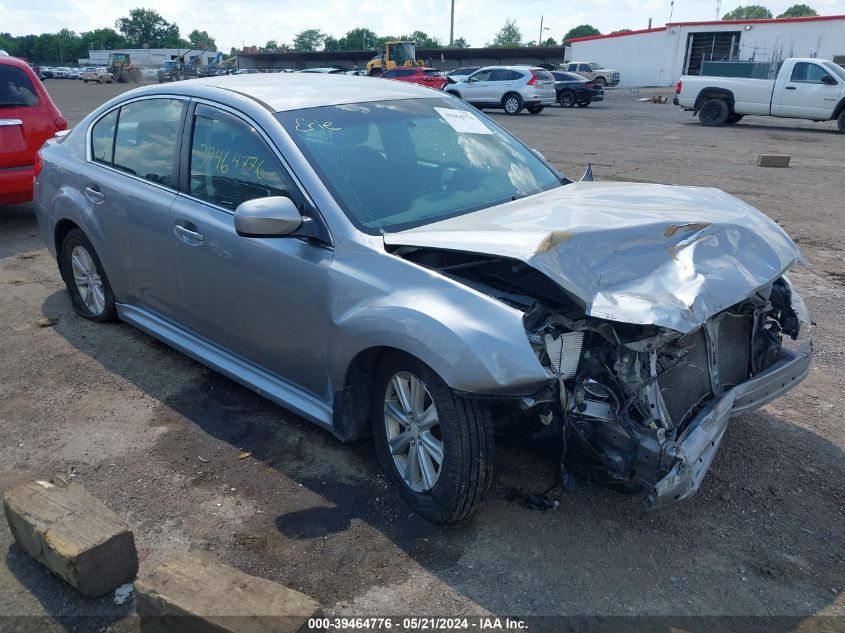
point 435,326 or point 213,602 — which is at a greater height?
point 435,326

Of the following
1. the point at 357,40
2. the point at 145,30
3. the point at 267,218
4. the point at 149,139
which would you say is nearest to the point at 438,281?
the point at 267,218

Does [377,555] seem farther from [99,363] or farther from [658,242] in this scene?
[99,363]

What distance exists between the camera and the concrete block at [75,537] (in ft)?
8.96

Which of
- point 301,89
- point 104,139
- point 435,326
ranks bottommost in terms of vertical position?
point 435,326

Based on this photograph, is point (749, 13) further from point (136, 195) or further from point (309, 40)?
point (136, 195)

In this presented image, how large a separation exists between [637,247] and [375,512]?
1667 mm

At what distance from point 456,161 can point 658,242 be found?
1.31 m

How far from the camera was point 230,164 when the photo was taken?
382 centimetres

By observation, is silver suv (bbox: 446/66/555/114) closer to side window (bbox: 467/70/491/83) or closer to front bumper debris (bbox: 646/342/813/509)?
side window (bbox: 467/70/491/83)

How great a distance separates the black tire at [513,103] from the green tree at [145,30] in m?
125

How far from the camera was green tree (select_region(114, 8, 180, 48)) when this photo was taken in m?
134

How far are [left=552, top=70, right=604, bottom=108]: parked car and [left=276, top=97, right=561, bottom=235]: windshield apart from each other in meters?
27.6

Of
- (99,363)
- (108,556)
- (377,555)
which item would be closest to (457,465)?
(377,555)

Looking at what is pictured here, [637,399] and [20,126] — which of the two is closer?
[637,399]
